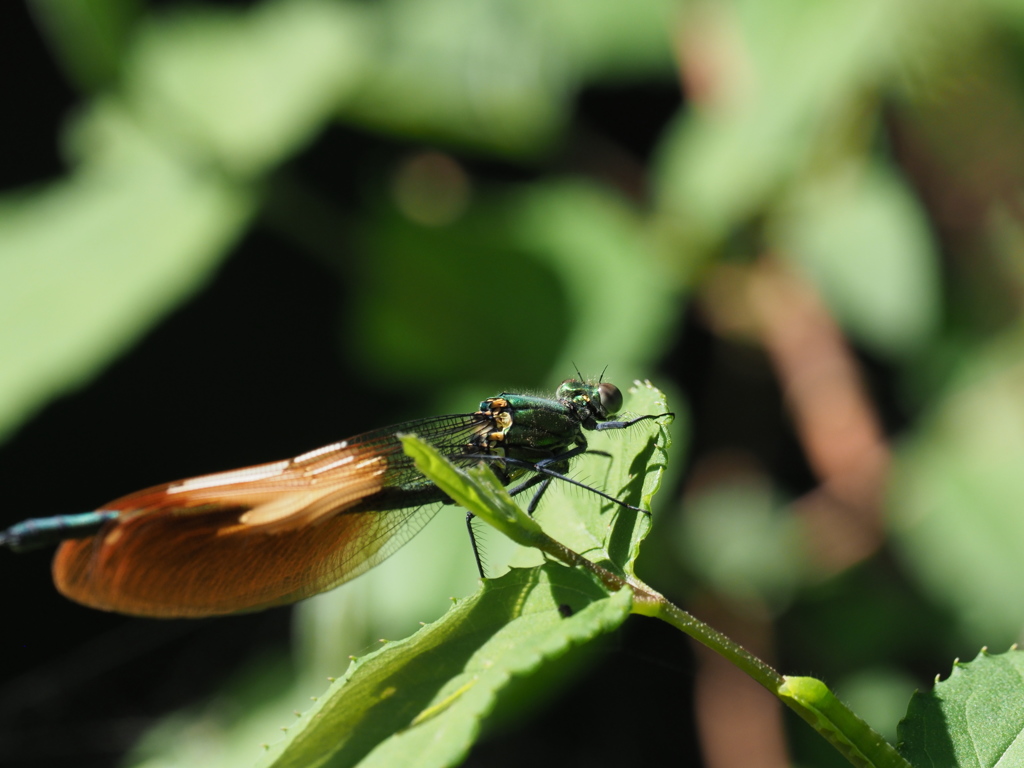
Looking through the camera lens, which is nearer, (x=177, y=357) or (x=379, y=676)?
(x=379, y=676)

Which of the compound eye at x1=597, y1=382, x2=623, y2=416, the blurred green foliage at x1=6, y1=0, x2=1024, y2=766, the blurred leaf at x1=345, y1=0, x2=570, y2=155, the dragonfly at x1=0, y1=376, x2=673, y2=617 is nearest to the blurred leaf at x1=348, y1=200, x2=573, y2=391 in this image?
the blurred green foliage at x1=6, y1=0, x2=1024, y2=766

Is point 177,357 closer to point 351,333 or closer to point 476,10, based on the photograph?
point 351,333

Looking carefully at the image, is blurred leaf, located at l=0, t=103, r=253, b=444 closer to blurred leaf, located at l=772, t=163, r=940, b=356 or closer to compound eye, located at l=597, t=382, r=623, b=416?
compound eye, located at l=597, t=382, r=623, b=416

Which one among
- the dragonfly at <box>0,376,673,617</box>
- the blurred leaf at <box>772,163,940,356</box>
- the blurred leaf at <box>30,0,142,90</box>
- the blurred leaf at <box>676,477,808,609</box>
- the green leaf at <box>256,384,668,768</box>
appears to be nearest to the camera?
the green leaf at <box>256,384,668,768</box>

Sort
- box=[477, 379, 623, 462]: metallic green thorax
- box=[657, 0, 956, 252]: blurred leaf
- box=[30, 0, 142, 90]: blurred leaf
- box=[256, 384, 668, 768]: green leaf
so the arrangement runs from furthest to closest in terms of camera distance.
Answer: box=[30, 0, 142, 90]: blurred leaf < box=[657, 0, 956, 252]: blurred leaf < box=[477, 379, 623, 462]: metallic green thorax < box=[256, 384, 668, 768]: green leaf

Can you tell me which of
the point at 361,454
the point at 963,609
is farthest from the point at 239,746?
the point at 963,609

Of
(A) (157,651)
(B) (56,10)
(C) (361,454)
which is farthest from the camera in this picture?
(A) (157,651)
